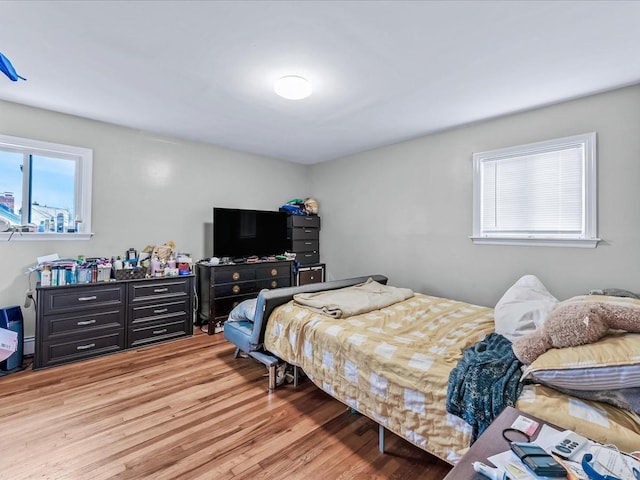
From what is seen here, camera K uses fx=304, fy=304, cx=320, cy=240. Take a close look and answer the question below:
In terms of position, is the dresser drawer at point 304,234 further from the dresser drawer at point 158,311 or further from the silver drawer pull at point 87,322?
the silver drawer pull at point 87,322

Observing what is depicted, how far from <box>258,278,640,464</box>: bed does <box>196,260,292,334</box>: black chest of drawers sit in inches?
57.8

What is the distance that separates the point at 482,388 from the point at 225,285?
10.3 ft

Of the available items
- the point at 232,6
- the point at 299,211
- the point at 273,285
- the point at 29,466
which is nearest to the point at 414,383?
the point at 29,466

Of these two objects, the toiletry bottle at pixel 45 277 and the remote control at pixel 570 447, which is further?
the toiletry bottle at pixel 45 277

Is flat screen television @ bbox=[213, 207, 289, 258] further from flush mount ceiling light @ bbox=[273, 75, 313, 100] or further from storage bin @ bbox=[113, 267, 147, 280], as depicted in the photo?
flush mount ceiling light @ bbox=[273, 75, 313, 100]

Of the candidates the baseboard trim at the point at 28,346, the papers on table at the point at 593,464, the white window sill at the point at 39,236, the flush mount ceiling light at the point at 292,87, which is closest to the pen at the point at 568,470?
the papers on table at the point at 593,464

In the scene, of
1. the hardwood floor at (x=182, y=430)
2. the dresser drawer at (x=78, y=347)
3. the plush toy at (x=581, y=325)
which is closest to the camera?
the plush toy at (x=581, y=325)

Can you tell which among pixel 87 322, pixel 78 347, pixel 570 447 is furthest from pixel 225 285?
pixel 570 447

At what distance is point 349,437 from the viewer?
1911 mm

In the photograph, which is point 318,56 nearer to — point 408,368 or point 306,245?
point 408,368

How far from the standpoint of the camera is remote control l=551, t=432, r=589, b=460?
2.69 ft

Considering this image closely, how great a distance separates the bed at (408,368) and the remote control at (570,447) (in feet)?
1.08

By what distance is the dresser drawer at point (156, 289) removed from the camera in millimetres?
3248

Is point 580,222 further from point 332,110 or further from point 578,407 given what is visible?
point 332,110
